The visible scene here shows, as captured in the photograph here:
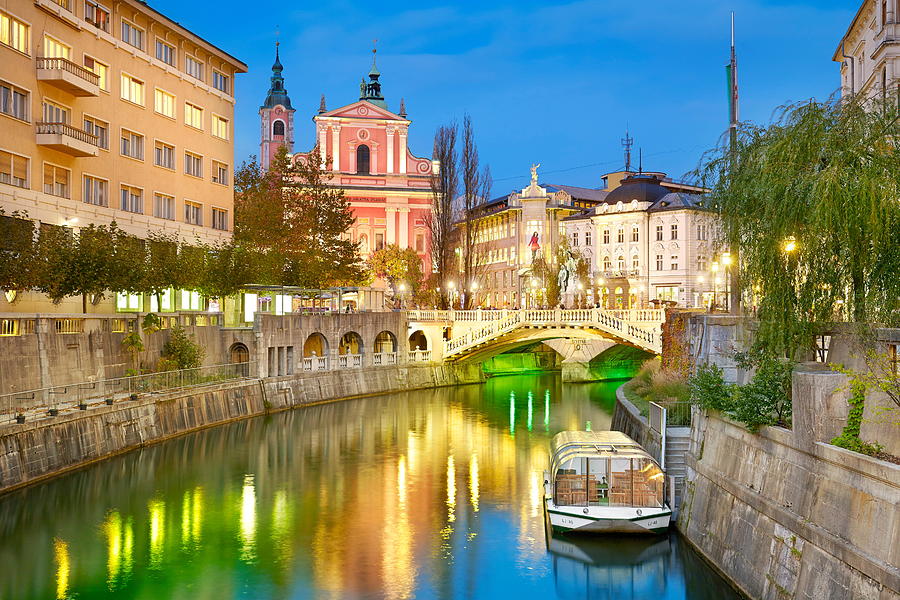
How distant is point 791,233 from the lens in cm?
2178

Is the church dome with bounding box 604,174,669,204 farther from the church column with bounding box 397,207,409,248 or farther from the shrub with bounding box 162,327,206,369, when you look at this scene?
the shrub with bounding box 162,327,206,369

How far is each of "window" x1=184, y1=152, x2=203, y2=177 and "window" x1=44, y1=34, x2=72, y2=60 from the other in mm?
11986

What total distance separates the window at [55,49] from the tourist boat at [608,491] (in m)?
34.6

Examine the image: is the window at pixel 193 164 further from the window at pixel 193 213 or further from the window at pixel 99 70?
the window at pixel 99 70

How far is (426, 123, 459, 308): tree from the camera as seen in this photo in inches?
2975

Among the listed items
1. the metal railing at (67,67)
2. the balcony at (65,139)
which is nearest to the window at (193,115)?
the metal railing at (67,67)

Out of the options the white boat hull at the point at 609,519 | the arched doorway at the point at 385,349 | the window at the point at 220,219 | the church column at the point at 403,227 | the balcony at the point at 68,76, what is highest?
the balcony at the point at 68,76

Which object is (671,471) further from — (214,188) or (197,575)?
(214,188)

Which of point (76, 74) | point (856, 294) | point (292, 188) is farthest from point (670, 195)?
point (856, 294)

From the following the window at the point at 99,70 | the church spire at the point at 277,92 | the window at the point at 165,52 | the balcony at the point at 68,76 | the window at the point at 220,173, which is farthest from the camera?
the church spire at the point at 277,92

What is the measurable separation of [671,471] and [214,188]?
43.5 metres

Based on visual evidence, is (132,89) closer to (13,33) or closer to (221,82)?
(221,82)

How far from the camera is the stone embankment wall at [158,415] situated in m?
31.6

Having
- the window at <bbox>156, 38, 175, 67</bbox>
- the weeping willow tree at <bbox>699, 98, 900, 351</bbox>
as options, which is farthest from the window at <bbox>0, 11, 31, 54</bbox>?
the weeping willow tree at <bbox>699, 98, 900, 351</bbox>
